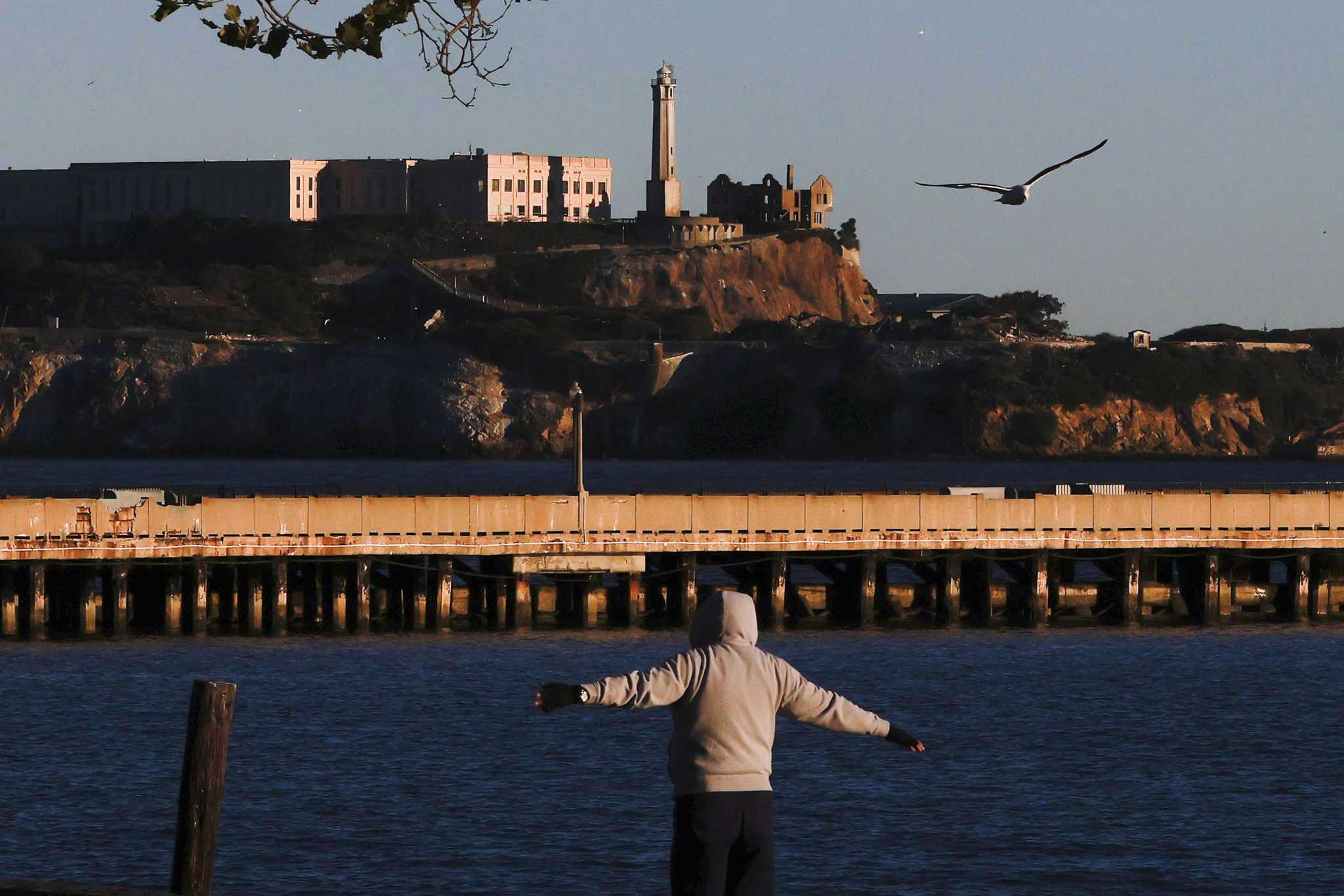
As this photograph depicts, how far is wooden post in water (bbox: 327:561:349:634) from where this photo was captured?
205 ft

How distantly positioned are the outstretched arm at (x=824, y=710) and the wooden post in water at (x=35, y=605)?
4535 cm

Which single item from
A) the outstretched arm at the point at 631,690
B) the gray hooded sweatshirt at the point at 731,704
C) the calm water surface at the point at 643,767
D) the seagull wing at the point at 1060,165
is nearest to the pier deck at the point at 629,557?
the calm water surface at the point at 643,767

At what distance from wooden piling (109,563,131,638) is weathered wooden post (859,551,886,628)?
18753mm

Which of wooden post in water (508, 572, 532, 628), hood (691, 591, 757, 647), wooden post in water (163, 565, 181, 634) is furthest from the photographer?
wooden post in water (508, 572, 532, 628)

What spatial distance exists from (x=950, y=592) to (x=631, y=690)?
1947 inches

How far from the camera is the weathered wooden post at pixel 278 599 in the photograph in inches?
2409

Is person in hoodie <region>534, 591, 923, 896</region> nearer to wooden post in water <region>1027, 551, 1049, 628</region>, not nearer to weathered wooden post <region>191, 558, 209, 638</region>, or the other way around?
weathered wooden post <region>191, 558, 209, 638</region>

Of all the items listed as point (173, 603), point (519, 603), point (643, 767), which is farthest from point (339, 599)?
point (643, 767)

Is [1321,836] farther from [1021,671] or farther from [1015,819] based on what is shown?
[1021,671]

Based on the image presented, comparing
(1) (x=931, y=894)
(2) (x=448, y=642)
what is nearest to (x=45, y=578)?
(2) (x=448, y=642)

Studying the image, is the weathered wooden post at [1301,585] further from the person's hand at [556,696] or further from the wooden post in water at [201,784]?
the person's hand at [556,696]

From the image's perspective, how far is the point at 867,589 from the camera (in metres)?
64.6

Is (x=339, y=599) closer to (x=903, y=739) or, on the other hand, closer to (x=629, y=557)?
(x=629, y=557)

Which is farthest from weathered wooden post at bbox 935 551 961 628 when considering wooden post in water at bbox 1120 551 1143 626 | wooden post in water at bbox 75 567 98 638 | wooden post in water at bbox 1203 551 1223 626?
wooden post in water at bbox 75 567 98 638
